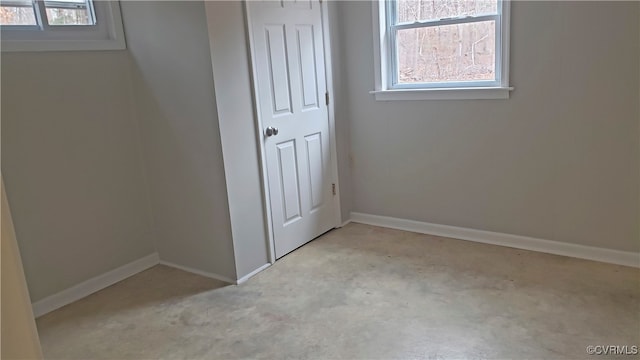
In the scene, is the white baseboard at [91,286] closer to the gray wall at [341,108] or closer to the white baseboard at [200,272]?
the white baseboard at [200,272]

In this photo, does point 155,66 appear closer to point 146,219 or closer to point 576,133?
point 146,219

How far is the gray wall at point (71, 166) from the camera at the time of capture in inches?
103

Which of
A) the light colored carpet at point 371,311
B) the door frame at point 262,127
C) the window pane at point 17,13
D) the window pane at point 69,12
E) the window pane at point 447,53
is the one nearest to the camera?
the light colored carpet at point 371,311

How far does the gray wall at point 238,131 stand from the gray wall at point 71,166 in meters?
0.73

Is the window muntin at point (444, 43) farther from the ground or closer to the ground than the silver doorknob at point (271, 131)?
farther from the ground

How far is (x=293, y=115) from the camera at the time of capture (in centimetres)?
330

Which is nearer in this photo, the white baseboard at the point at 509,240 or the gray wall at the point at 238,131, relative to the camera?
the gray wall at the point at 238,131

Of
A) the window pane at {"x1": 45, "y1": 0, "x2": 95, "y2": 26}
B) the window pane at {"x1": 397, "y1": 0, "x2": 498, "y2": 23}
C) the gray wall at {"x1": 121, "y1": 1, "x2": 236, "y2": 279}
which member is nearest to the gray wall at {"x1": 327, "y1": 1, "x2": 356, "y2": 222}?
the window pane at {"x1": 397, "y1": 0, "x2": 498, "y2": 23}

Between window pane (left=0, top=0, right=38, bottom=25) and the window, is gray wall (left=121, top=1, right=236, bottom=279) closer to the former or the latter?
the window

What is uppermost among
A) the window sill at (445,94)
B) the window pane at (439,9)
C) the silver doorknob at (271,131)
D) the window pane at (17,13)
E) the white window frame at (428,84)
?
the window pane at (17,13)

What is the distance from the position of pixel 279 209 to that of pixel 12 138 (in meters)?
1.57

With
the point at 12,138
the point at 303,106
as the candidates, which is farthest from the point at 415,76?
the point at 12,138

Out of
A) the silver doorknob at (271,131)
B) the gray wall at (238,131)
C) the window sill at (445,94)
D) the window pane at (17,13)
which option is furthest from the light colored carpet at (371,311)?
the window pane at (17,13)

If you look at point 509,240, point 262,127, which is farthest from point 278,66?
point 509,240
